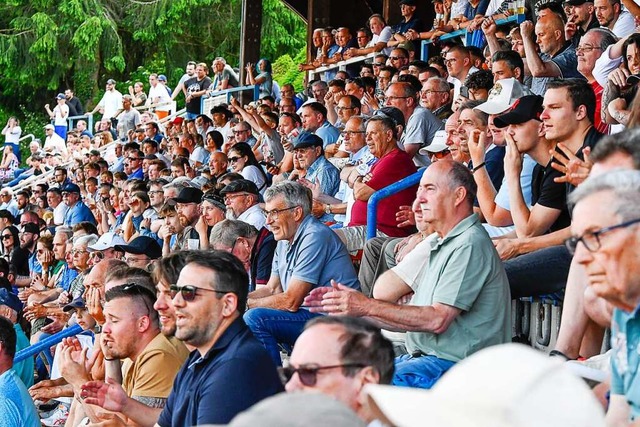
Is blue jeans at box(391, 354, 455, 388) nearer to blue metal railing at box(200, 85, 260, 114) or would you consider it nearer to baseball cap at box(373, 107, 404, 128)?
baseball cap at box(373, 107, 404, 128)

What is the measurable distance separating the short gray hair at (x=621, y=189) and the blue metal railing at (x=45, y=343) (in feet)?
18.1

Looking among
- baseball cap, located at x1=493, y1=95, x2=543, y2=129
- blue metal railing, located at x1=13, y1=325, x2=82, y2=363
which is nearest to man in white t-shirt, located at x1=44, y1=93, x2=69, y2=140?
blue metal railing, located at x1=13, y1=325, x2=82, y2=363

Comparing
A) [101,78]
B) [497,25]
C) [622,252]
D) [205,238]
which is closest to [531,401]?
[622,252]

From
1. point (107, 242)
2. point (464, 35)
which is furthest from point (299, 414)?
point (464, 35)

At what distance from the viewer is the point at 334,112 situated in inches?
524

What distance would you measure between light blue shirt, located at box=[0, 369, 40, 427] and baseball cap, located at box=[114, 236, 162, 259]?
275 cm

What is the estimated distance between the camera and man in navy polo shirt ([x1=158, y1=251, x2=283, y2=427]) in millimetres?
4652

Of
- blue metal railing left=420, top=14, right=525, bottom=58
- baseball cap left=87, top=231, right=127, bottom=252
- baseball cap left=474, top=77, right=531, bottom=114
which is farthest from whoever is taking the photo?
blue metal railing left=420, top=14, right=525, bottom=58

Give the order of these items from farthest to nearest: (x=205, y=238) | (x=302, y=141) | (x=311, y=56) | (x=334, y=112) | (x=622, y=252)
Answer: (x=311, y=56)
(x=334, y=112)
(x=302, y=141)
(x=205, y=238)
(x=622, y=252)

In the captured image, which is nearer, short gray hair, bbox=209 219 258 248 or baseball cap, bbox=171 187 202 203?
short gray hair, bbox=209 219 258 248

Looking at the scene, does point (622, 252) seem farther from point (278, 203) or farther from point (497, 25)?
point (497, 25)

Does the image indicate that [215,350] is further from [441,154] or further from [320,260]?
[441,154]

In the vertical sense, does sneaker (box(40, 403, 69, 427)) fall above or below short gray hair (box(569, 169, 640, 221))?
below

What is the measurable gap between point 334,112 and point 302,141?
325 centimetres
